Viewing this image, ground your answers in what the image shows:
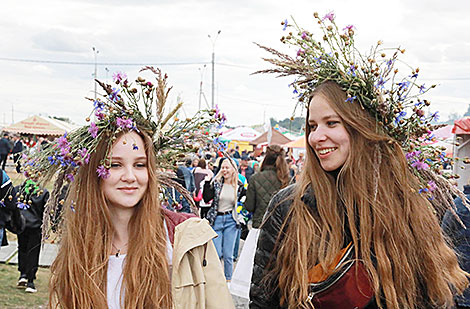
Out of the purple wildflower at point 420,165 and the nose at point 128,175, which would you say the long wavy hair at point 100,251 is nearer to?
the nose at point 128,175

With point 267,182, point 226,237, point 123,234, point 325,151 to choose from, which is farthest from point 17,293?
point 325,151

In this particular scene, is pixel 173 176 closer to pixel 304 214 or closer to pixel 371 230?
pixel 304 214

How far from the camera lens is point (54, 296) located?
2963 mm

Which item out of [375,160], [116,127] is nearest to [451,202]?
[375,160]

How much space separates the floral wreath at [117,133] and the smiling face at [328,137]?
0.65 meters

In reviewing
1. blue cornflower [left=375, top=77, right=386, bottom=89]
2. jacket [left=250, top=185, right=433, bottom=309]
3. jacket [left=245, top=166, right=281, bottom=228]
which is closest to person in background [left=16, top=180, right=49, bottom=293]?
jacket [left=245, top=166, right=281, bottom=228]

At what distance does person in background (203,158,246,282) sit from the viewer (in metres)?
8.28

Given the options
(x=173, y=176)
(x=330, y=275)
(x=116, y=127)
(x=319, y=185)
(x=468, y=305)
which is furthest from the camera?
(x=468, y=305)

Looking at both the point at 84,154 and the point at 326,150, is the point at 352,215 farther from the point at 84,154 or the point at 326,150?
the point at 84,154

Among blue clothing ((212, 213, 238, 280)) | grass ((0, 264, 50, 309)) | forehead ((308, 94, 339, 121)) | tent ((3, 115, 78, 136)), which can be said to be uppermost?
forehead ((308, 94, 339, 121))

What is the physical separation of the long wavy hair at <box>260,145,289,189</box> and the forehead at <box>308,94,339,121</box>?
17.1 feet

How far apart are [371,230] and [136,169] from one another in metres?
1.23

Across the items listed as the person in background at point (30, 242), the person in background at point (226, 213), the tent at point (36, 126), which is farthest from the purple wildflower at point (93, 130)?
the tent at point (36, 126)

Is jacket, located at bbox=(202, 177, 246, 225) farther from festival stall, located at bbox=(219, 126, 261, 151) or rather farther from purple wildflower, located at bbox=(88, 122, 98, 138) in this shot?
festival stall, located at bbox=(219, 126, 261, 151)
